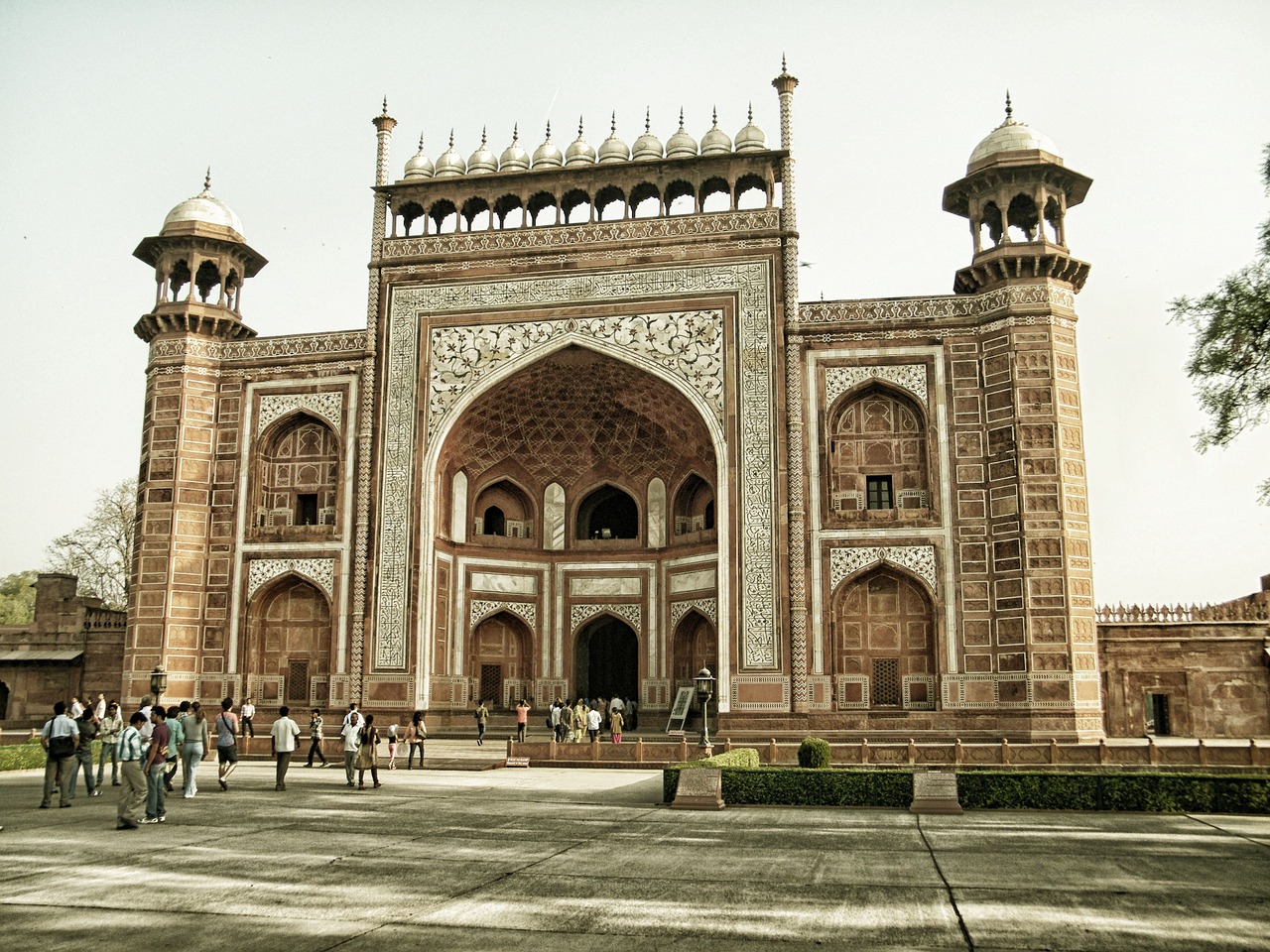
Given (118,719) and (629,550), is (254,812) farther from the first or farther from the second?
(629,550)

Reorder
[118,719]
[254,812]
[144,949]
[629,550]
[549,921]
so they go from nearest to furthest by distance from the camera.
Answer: [144,949]
[549,921]
[254,812]
[118,719]
[629,550]

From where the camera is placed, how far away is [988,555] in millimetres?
Answer: 22281

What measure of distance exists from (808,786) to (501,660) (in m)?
13.8

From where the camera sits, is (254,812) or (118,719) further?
(118,719)

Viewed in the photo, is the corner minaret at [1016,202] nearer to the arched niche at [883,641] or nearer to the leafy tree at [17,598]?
the arched niche at [883,641]

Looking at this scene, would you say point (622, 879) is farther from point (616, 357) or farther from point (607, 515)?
point (607, 515)

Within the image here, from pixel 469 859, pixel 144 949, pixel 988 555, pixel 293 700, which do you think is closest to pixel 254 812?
pixel 469 859

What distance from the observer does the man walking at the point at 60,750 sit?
41.2 ft

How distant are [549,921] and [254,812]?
21.4ft

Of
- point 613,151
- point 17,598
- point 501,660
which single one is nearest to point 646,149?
point 613,151

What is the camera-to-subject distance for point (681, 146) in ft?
83.3

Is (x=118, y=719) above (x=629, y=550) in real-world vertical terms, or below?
below

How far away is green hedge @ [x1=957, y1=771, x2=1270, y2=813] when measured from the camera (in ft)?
42.1

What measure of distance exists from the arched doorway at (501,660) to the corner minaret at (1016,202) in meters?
12.6
